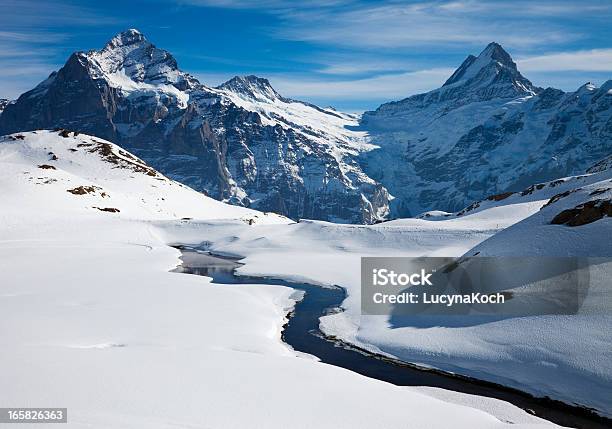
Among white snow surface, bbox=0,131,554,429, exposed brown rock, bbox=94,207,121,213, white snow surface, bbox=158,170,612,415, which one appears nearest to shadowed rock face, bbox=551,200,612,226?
white snow surface, bbox=158,170,612,415

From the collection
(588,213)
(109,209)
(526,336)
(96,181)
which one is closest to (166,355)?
(526,336)

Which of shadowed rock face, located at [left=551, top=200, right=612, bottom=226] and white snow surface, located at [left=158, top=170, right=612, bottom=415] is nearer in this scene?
white snow surface, located at [left=158, top=170, right=612, bottom=415]

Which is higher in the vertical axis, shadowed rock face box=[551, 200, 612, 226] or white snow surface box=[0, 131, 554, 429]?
shadowed rock face box=[551, 200, 612, 226]

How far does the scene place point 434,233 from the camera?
217 feet

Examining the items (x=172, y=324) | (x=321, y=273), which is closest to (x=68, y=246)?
(x=321, y=273)

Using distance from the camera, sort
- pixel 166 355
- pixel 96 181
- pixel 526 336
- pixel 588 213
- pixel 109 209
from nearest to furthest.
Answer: pixel 166 355 < pixel 526 336 < pixel 588 213 < pixel 109 209 < pixel 96 181

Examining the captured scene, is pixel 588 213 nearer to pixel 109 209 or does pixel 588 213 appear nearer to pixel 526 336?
pixel 526 336

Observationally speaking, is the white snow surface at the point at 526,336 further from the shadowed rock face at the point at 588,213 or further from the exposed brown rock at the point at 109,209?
the exposed brown rock at the point at 109,209

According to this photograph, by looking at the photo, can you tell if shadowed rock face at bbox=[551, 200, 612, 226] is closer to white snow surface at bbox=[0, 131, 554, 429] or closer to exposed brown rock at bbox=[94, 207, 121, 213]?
white snow surface at bbox=[0, 131, 554, 429]

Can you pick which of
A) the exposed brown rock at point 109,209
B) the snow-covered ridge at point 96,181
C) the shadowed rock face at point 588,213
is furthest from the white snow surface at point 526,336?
the snow-covered ridge at point 96,181

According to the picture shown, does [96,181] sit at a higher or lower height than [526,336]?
higher

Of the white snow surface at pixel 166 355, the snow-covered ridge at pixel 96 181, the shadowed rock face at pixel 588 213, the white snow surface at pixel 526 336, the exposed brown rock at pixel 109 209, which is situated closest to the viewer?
the white snow surface at pixel 166 355

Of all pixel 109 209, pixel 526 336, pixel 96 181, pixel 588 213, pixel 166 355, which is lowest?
pixel 166 355

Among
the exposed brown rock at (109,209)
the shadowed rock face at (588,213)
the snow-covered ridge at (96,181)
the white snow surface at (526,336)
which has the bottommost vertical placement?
the white snow surface at (526,336)
